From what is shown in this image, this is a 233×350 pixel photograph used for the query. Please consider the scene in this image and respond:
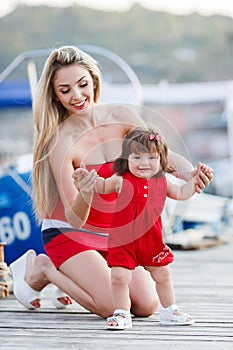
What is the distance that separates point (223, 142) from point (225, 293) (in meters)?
19.9

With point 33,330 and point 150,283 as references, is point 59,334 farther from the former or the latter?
point 150,283

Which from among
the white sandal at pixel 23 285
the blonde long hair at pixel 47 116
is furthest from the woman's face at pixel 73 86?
the white sandal at pixel 23 285

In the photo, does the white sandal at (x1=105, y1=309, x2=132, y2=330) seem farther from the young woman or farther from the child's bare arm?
the child's bare arm

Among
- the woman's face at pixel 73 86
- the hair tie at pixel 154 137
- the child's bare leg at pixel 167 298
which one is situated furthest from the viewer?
the woman's face at pixel 73 86

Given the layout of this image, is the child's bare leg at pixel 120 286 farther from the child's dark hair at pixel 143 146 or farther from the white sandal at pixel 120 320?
the child's dark hair at pixel 143 146

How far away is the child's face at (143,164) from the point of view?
2670 mm

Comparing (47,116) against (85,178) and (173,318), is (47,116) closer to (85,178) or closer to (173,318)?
(85,178)

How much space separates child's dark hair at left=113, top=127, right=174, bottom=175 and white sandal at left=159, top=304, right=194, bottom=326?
1.38 feet

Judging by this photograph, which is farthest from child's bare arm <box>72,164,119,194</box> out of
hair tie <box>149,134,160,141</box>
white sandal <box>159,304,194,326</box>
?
white sandal <box>159,304,194,326</box>

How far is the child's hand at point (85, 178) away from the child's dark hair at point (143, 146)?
144 millimetres

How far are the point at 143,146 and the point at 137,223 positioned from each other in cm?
23

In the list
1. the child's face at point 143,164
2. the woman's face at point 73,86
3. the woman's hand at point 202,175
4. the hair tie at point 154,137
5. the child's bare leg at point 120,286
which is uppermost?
the woman's face at point 73,86

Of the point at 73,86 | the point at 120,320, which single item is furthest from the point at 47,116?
the point at 120,320

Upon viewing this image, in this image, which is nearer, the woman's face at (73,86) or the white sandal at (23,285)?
the woman's face at (73,86)
